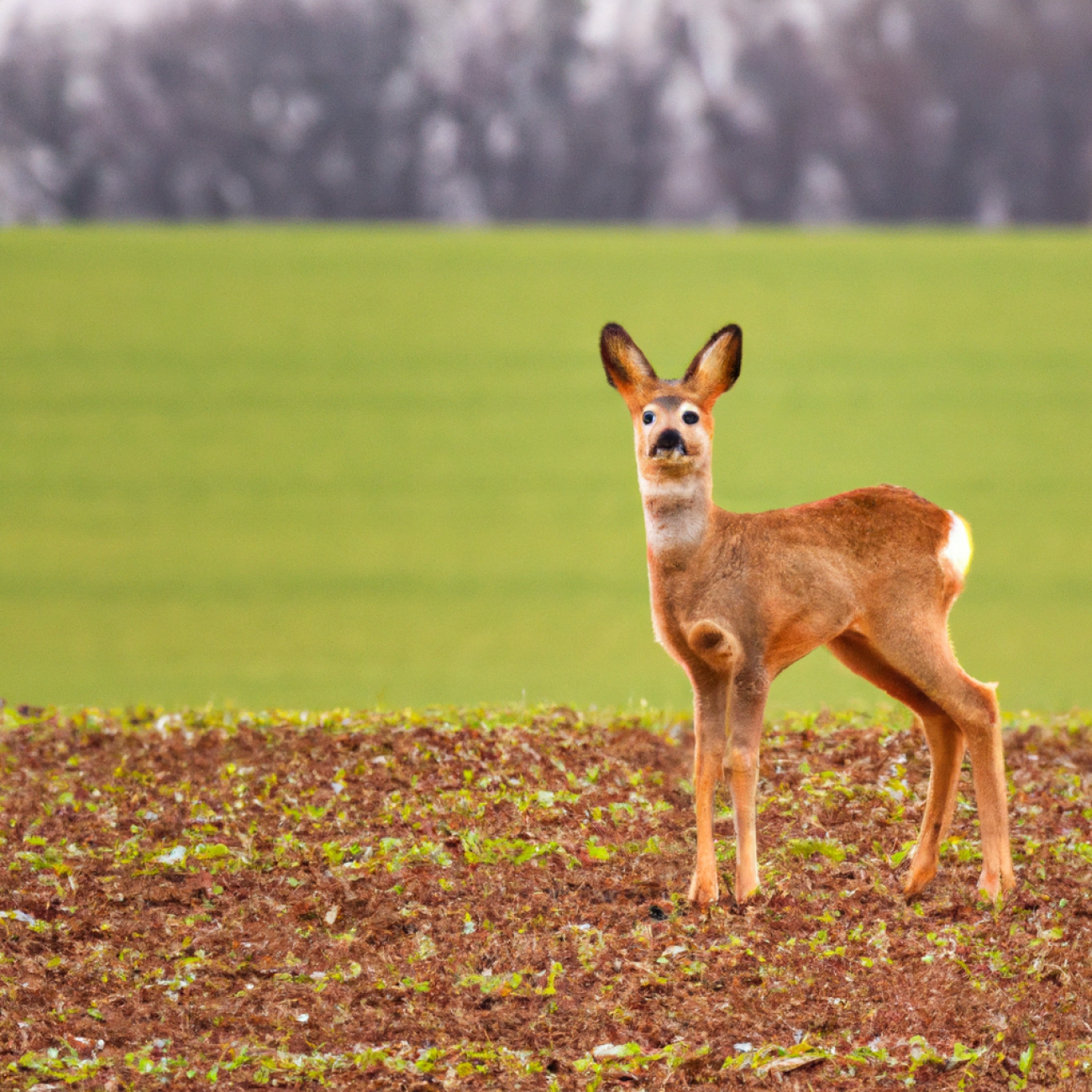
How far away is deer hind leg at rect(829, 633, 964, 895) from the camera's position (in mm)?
5855

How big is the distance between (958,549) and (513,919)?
2.26m

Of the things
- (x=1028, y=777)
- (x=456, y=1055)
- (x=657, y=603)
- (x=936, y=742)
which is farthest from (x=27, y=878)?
(x=1028, y=777)

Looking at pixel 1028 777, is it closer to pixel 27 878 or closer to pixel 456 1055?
pixel 456 1055

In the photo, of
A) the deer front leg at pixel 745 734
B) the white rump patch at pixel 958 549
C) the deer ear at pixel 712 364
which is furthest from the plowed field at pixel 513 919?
the deer ear at pixel 712 364

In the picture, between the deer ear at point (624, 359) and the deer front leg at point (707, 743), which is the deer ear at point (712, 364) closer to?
the deer ear at point (624, 359)

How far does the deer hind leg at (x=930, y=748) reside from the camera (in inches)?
231

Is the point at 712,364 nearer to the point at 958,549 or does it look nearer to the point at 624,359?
the point at 624,359

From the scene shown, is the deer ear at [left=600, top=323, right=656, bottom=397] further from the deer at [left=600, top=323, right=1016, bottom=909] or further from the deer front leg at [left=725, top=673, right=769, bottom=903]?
the deer front leg at [left=725, top=673, right=769, bottom=903]

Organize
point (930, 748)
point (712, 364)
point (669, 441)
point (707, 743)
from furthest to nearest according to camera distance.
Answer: point (930, 748), point (707, 743), point (712, 364), point (669, 441)

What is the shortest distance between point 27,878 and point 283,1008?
169cm

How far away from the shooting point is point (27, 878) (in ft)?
21.4

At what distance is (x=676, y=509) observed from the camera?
551 cm

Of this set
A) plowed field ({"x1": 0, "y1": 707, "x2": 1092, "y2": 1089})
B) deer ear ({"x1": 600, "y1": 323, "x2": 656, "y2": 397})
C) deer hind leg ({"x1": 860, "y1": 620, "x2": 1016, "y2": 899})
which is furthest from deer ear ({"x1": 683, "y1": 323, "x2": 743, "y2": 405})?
plowed field ({"x1": 0, "y1": 707, "x2": 1092, "y2": 1089})

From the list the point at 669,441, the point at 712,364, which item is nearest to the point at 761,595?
the point at 669,441
